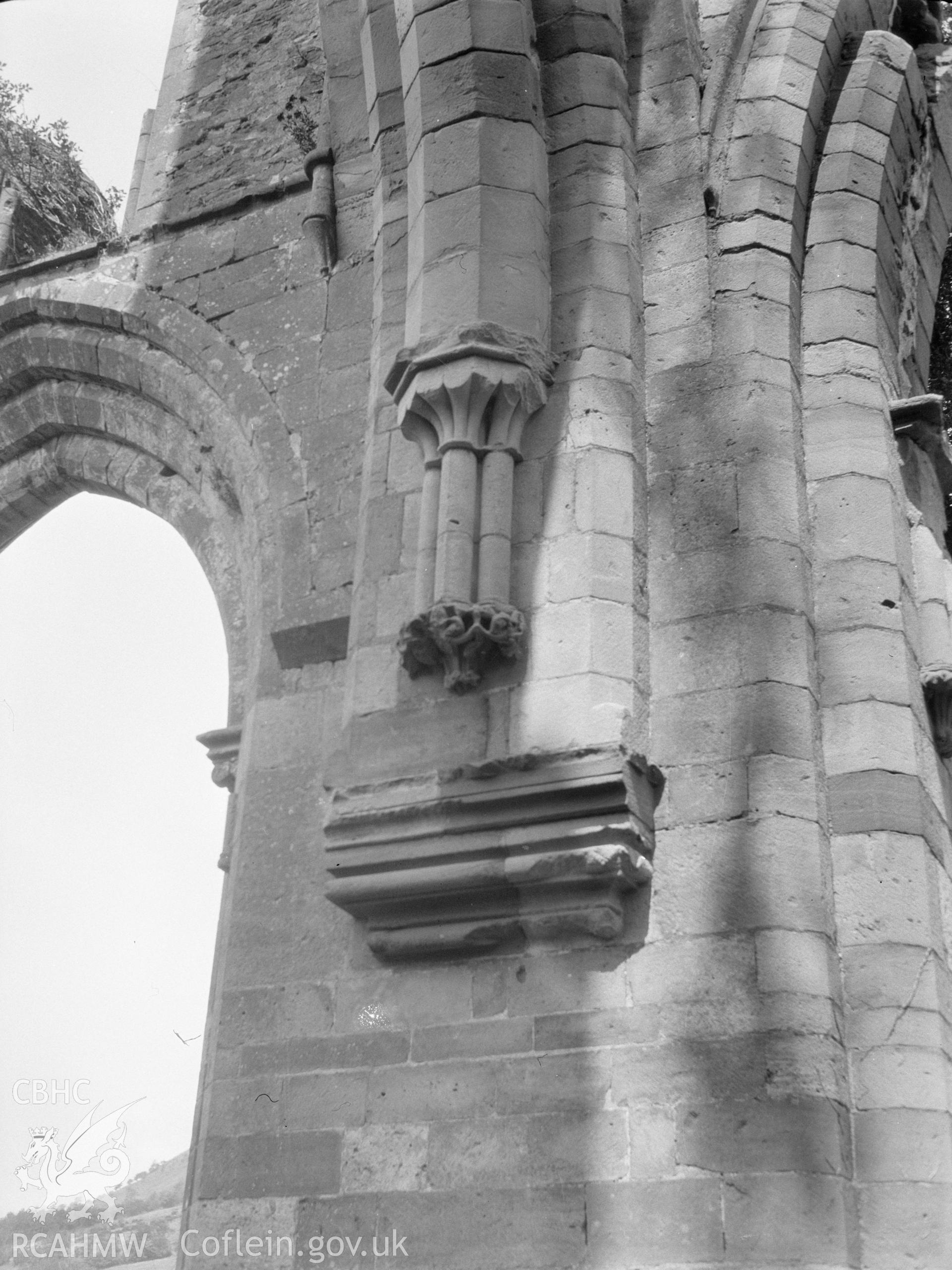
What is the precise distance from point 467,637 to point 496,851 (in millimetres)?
567

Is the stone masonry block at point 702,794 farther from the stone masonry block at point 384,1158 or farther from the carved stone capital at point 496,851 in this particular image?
the stone masonry block at point 384,1158

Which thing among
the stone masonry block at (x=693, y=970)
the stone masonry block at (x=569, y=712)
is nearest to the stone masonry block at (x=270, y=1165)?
the stone masonry block at (x=693, y=970)

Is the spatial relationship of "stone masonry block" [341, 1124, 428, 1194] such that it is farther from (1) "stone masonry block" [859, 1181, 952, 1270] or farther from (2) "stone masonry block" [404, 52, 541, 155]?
(2) "stone masonry block" [404, 52, 541, 155]

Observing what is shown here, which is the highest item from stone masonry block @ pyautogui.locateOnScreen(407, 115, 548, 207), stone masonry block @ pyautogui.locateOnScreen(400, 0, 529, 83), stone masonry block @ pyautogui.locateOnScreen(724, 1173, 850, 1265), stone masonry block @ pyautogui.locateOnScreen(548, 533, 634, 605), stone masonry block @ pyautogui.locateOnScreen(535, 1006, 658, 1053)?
stone masonry block @ pyautogui.locateOnScreen(400, 0, 529, 83)

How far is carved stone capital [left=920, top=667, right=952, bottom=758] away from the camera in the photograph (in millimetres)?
4293

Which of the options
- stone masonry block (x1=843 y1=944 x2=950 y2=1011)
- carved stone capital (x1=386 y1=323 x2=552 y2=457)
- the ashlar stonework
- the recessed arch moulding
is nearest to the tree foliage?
the recessed arch moulding

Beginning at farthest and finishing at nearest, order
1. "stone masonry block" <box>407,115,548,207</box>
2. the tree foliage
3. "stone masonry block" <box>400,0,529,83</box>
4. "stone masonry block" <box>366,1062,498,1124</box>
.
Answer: the tree foliage, "stone masonry block" <box>400,0,529,83</box>, "stone masonry block" <box>407,115,548,207</box>, "stone masonry block" <box>366,1062,498,1124</box>

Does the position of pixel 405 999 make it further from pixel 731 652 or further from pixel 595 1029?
pixel 731 652

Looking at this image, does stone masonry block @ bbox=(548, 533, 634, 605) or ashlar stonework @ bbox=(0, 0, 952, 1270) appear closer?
ashlar stonework @ bbox=(0, 0, 952, 1270)

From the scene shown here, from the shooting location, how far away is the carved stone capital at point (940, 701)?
429 cm

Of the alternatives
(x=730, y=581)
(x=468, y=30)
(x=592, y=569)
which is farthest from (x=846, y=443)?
(x=468, y=30)

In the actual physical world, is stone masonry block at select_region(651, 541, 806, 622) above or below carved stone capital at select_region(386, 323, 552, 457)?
below

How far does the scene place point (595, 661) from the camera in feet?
13.0

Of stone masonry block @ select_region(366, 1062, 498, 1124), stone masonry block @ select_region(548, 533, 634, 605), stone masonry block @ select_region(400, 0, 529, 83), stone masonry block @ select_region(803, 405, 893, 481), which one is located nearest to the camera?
stone masonry block @ select_region(366, 1062, 498, 1124)
